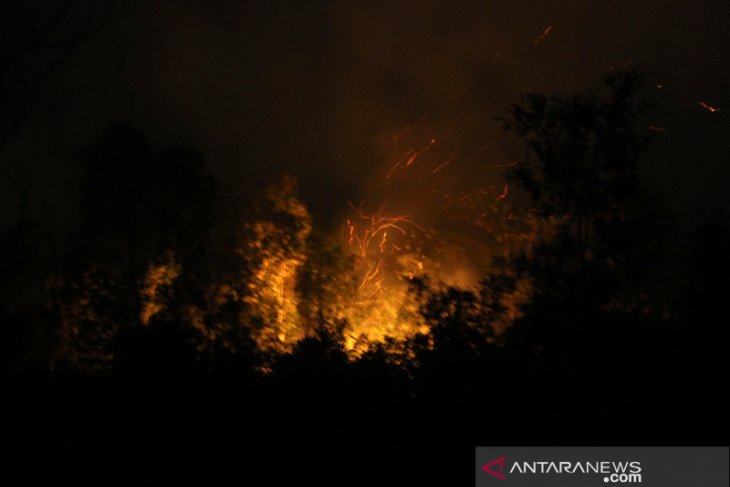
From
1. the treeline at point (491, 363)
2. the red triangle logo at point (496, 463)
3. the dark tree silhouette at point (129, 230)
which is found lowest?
the red triangle logo at point (496, 463)

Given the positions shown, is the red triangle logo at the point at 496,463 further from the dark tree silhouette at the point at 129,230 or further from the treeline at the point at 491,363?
the dark tree silhouette at the point at 129,230

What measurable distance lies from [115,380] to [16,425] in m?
1.31

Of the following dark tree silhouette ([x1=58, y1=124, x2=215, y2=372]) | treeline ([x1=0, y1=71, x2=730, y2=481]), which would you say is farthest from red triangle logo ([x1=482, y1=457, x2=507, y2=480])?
dark tree silhouette ([x1=58, y1=124, x2=215, y2=372])

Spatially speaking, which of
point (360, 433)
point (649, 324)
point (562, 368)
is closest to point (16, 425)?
point (360, 433)

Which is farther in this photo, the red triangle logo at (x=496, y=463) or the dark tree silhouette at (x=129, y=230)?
the dark tree silhouette at (x=129, y=230)

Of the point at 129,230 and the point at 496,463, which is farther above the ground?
the point at 129,230

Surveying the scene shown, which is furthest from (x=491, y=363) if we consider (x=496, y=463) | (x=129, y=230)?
(x=129, y=230)

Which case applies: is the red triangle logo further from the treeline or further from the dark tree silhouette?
the dark tree silhouette

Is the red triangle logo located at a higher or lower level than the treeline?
lower

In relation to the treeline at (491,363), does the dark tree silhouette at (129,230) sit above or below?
above

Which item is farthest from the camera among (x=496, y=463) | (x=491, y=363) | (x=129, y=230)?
(x=129, y=230)

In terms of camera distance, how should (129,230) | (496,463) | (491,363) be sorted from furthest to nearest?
(129,230) < (491,363) < (496,463)

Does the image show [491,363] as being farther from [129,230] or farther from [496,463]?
[129,230]

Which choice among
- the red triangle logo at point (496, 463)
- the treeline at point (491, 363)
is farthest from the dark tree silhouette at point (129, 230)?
the red triangle logo at point (496, 463)
